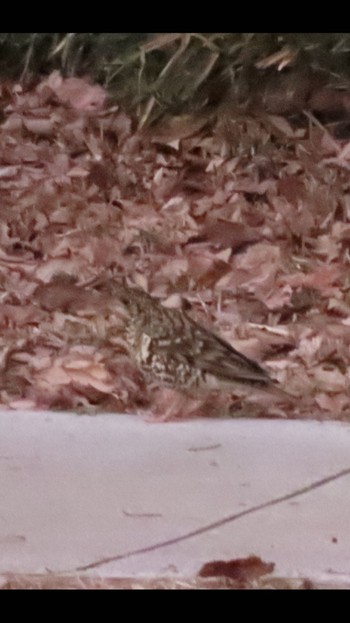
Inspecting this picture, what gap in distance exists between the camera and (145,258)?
1.06m

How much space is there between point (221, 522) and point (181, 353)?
20 cm

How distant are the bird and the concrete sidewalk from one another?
0.05 m

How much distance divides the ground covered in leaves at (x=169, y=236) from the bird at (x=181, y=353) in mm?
13

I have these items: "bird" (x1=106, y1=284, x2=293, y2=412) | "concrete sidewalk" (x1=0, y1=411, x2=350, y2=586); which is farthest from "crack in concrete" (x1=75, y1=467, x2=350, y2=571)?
"bird" (x1=106, y1=284, x2=293, y2=412)

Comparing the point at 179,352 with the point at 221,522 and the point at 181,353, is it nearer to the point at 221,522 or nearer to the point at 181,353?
the point at 181,353

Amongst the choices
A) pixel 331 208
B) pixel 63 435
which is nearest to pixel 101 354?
pixel 63 435

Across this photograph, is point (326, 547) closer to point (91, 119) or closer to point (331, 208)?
point (331, 208)

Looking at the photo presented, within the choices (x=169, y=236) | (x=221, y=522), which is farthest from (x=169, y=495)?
(x=169, y=236)

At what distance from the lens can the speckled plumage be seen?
105 cm

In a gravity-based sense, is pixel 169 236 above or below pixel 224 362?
above

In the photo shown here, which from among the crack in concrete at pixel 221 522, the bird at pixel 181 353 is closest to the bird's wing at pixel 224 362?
the bird at pixel 181 353

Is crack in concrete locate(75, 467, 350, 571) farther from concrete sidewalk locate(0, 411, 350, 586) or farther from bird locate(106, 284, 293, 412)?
bird locate(106, 284, 293, 412)

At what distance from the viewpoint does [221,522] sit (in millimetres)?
1000

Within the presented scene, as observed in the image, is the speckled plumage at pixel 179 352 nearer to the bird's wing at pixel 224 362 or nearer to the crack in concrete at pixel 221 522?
the bird's wing at pixel 224 362
